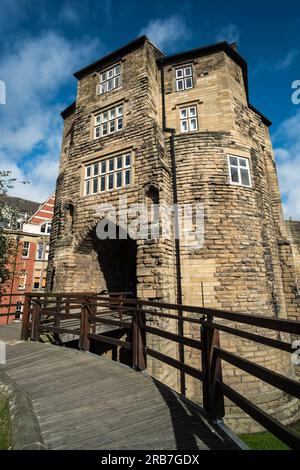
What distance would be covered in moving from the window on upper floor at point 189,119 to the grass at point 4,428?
11.8 m

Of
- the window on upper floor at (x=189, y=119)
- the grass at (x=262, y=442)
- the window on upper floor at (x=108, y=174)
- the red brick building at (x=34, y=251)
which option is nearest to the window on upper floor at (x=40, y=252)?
the red brick building at (x=34, y=251)

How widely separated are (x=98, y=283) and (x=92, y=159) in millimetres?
6365

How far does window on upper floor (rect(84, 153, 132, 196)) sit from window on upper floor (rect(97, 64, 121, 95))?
437cm

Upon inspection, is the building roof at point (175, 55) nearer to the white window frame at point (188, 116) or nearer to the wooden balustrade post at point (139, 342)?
the white window frame at point (188, 116)

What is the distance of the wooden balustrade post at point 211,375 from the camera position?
8.47 ft

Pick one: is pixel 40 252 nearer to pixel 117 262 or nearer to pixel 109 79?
pixel 117 262

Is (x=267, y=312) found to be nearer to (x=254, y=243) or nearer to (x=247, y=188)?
(x=254, y=243)

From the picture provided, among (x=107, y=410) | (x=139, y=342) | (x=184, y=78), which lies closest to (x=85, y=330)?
(x=139, y=342)

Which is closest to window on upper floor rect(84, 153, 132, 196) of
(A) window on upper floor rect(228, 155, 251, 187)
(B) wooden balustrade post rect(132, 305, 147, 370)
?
(A) window on upper floor rect(228, 155, 251, 187)

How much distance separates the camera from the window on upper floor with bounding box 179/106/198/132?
11500 millimetres

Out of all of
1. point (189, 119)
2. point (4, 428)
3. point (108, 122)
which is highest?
point (108, 122)

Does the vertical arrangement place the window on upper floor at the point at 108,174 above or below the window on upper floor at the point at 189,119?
below

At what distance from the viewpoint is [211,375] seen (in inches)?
104

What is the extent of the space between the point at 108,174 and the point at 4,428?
10.1 m
